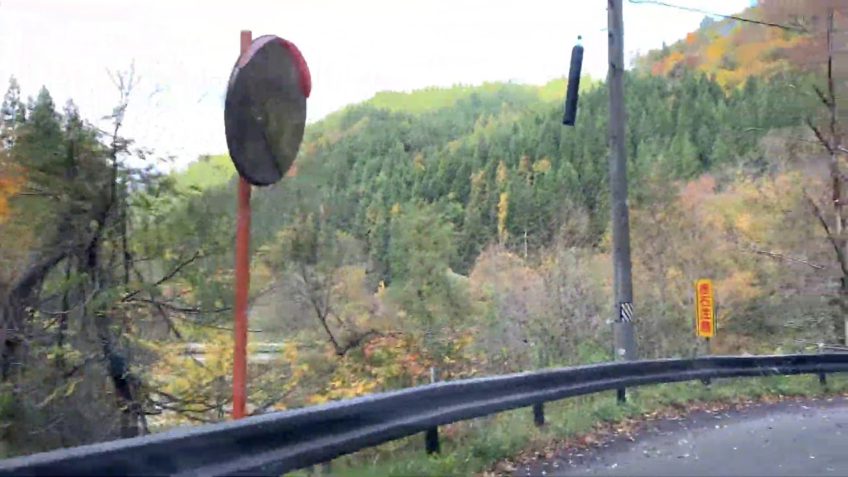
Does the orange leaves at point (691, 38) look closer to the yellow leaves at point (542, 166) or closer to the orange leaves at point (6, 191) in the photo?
the yellow leaves at point (542, 166)

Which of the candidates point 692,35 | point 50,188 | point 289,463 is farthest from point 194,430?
point 692,35

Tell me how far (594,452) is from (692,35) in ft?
88.1

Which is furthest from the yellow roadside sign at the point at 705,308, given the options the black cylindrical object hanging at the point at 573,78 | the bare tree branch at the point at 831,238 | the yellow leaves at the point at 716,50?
the yellow leaves at the point at 716,50

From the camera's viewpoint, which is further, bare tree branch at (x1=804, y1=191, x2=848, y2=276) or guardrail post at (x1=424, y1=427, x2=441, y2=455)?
bare tree branch at (x1=804, y1=191, x2=848, y2=276)

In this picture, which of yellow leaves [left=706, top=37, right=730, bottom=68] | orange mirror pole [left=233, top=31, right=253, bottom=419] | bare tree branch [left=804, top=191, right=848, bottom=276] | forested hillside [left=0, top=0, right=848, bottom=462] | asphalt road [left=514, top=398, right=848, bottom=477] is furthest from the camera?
yellow leaves [left=706, top=37, right=730, bottom=68]

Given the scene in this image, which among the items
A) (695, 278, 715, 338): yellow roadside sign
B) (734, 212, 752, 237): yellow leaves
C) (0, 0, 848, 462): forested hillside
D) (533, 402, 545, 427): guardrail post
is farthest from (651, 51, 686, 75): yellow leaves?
(533, 402, 545, 427): guardrail post

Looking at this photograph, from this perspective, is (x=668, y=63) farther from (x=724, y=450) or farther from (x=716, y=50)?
(x=724, y=450)

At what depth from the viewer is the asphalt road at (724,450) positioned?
8211 millimetres

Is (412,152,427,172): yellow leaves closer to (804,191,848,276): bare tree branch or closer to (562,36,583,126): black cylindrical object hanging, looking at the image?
(804,191,848,276): bare tree branch

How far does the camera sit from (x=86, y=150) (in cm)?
1620

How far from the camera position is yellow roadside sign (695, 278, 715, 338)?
15797mm

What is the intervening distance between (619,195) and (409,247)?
17706 mm

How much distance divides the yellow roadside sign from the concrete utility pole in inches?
97.7

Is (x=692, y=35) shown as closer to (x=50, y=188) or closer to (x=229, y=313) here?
(x=229, y=313)
